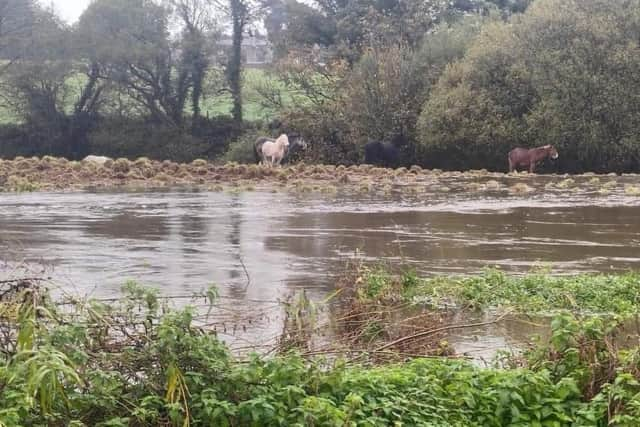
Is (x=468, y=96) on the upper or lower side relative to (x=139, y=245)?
upper

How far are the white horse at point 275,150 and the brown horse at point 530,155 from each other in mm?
9034

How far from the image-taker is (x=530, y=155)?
32469 mm

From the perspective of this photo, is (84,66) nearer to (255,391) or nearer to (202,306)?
(202,306)

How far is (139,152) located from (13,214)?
94.1ft

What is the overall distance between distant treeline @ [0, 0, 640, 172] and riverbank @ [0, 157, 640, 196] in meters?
3.44

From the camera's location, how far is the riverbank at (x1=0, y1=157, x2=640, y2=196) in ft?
86.3

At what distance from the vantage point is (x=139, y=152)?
47500 mm

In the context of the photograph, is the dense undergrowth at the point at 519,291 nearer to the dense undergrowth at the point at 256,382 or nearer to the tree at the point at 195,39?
the dense undergrowth at the point at 256,382

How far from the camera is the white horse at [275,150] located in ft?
118

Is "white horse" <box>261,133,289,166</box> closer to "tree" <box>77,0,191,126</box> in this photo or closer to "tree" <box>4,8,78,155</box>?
"tree" <box>77,0,191,126</box>

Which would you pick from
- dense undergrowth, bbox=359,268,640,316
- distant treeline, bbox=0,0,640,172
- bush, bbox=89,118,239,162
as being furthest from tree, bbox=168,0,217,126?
dense undergrowth, bbox=359,268,640,316

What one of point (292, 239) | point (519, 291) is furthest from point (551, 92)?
point (519, 291)

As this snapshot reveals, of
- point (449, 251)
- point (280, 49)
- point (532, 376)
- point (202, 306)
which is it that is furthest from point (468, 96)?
point (532, 376)

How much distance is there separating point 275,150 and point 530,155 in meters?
10.2
